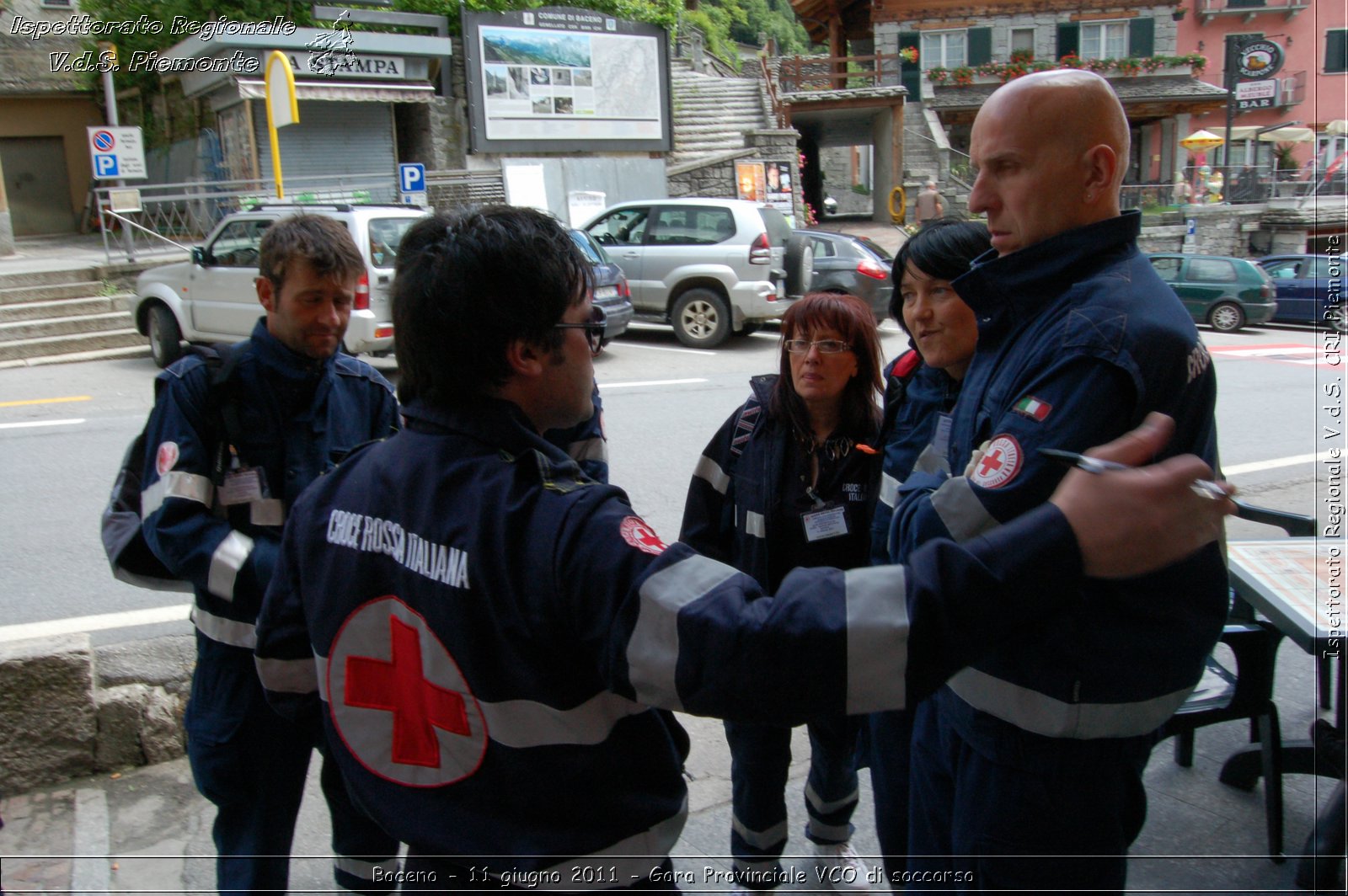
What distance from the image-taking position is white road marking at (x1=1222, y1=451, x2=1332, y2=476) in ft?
24.7

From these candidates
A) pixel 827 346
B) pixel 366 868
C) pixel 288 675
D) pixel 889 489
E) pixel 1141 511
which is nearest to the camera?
pixel 1141 511

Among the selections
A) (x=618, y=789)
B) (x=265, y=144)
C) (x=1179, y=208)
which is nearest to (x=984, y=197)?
(x=618, y=789)

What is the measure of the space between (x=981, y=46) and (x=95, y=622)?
115ft

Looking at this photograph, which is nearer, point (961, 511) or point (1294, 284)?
point (961, 511)

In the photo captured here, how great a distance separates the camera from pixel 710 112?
26.0 metres

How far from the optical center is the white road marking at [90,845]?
113 inches

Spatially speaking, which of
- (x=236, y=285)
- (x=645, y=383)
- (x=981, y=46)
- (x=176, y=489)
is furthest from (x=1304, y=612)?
(x=981, y=46)

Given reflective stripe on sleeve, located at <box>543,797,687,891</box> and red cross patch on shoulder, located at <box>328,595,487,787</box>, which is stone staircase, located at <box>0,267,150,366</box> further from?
reflective stripe on sleeve, located at <box>543,797,687,891</box>

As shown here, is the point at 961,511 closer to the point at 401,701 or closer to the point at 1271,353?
the point at 401,701

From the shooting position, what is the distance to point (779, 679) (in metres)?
1.20

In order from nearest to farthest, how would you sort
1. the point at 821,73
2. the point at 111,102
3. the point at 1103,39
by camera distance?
the point at 111,102 < the point at 821,73 < the point at 1103,39

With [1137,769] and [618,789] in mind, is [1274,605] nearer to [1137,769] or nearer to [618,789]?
[1137,769]

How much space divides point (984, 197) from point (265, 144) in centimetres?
1977

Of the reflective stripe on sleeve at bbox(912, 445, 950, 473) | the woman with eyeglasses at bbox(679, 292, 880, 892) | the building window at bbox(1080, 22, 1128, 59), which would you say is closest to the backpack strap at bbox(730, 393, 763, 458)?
the woman with eyeglasses at bbox(679, 292, 880, 892)
